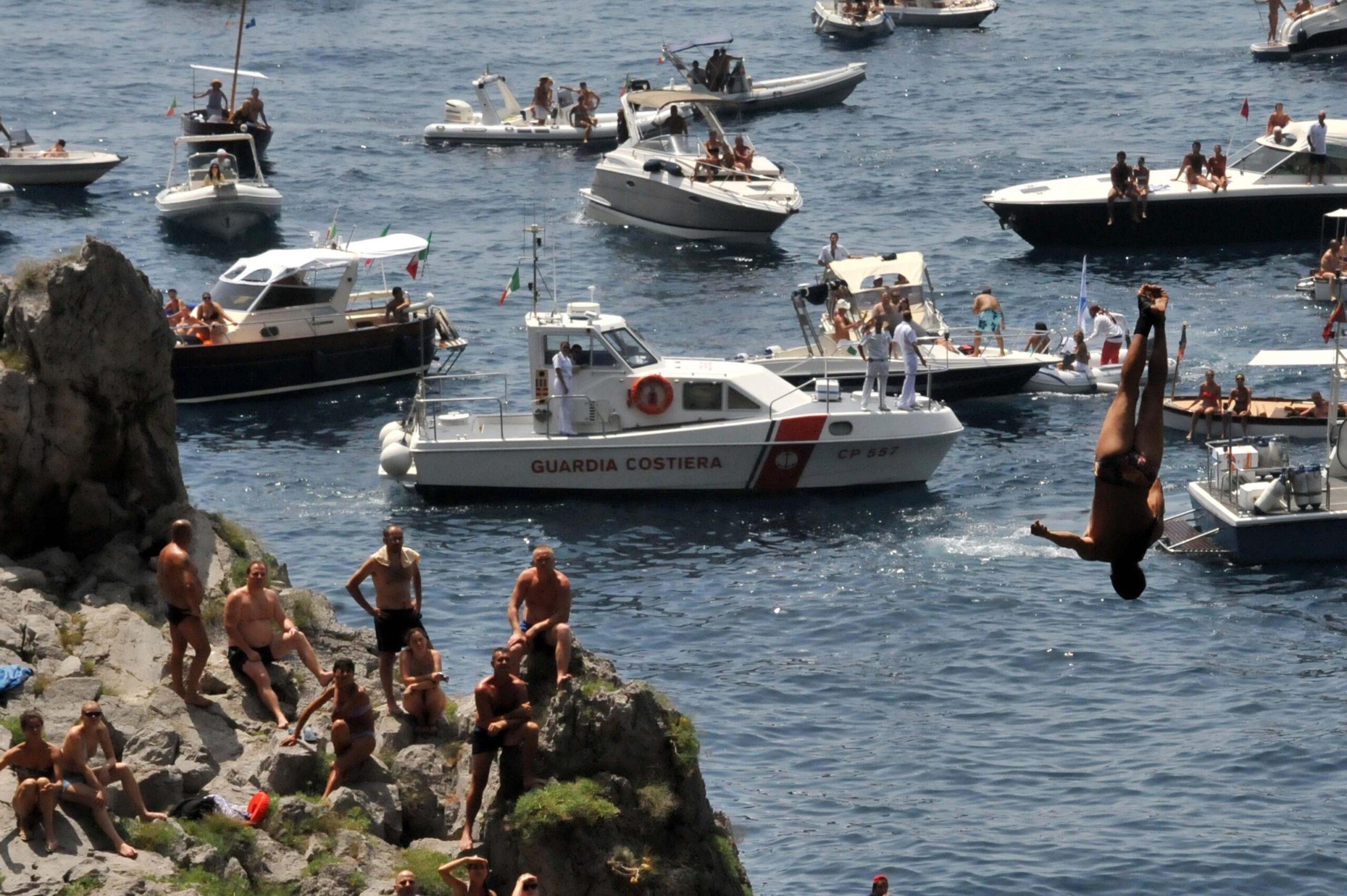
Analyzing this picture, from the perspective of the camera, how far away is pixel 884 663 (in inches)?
1117

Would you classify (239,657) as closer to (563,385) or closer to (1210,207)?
(563,385)

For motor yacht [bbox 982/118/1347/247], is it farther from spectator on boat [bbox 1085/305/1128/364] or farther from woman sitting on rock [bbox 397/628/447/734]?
woman sitting on rock [bbox 397/628/447/734]

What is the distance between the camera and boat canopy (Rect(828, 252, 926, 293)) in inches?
1682

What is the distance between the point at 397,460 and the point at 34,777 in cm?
1976

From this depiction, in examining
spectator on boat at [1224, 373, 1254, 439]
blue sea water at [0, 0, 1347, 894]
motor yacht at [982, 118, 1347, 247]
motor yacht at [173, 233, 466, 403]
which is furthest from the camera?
motor yacht at [982, 118, 1347, 247]

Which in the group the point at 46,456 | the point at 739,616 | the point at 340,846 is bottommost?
the point at 739,616

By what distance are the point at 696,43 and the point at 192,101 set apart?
698 inches

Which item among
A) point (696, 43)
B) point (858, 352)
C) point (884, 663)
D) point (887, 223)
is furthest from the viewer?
point (696, 43)

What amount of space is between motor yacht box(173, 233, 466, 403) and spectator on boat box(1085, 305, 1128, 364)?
1342cm

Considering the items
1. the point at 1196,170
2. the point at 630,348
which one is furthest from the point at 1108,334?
the point at 630,348

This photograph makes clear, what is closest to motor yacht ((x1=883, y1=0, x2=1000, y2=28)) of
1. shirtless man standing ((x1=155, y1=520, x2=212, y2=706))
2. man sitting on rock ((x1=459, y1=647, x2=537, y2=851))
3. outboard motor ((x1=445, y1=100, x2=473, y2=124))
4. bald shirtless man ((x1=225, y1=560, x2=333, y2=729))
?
outboard motor ((x1=445, y1=100, x2=473, y2=124))

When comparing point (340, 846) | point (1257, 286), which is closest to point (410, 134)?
point (1257, 286)

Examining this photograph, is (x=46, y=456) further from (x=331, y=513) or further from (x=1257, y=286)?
(x=1257, y=286)

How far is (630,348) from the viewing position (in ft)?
114
